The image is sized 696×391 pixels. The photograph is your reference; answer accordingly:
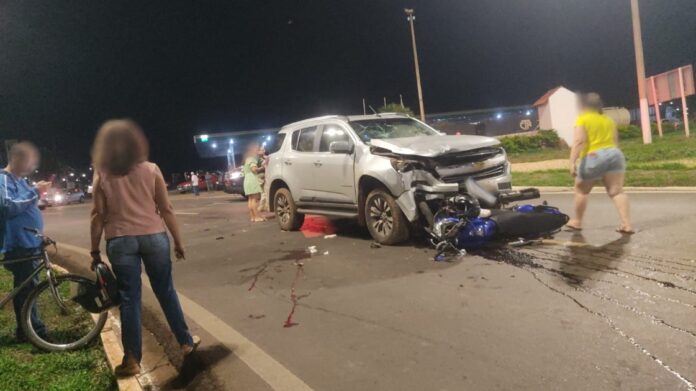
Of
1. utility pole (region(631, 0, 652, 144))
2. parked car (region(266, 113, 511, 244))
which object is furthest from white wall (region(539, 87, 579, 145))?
parked car (region(266, 113, 511, 244))

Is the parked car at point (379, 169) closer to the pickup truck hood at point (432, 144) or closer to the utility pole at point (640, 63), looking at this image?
the pickup truck hood at point (432, 144)

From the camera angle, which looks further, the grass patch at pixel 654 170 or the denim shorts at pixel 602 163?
the grass patch at pixel 654 170

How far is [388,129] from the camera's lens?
8.28 meters

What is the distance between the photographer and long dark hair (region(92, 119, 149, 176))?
11.9ft

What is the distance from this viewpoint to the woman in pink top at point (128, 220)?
3643mm

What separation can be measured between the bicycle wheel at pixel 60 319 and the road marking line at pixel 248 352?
0.90 meters

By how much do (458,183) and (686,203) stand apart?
4.11 metres

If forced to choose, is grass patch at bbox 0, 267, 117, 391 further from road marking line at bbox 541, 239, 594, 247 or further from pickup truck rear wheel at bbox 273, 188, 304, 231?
pickup truck rear wheel at bbox 273, 188, 304, 231

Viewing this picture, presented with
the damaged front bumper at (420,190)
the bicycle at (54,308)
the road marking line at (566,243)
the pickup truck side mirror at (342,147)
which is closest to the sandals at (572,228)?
the road marking line at (566,243)

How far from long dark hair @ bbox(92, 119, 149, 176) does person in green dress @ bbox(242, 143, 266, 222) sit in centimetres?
806

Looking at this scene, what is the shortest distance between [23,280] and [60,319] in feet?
1.74

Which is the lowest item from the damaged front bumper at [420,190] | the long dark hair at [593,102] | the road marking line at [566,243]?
the road marking line at [566,243]

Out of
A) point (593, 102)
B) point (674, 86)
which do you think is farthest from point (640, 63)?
point (593, 102)

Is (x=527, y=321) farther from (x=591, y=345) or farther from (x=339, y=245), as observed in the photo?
(x=339, y=245)
